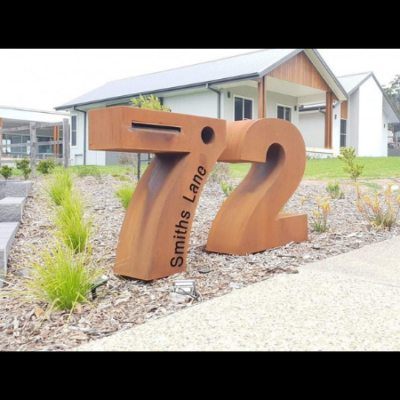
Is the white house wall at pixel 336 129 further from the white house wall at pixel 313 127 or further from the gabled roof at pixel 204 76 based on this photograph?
the gabled roof at pixel 204 76

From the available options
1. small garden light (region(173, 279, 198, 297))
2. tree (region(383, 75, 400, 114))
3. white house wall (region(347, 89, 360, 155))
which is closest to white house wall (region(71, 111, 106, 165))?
white house wall (region(347, 89, 360, 155))

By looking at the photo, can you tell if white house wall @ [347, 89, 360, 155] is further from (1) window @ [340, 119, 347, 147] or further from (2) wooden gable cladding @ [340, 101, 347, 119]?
(2) wooden gable cladding @ [340, 101, 347, 119]

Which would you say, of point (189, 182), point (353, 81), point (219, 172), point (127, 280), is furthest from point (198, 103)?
point (127, 280)

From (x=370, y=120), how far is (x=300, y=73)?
402 inches

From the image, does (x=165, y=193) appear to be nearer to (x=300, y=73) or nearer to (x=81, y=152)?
(x=300, y=73)

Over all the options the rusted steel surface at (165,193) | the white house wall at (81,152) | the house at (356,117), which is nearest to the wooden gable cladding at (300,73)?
the house at (356,117)

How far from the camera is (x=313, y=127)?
2762 centimetres

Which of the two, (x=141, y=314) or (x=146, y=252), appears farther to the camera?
(x=146, y=252)

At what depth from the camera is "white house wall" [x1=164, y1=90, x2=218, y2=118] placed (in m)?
20.1

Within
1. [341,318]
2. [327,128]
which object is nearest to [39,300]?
[341,318]

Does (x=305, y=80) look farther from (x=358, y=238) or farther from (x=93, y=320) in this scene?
(x=93, y=320)

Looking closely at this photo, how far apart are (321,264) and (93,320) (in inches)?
91.4

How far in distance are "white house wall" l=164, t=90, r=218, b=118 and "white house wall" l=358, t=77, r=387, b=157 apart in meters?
11.8
